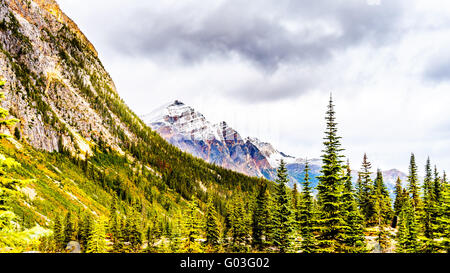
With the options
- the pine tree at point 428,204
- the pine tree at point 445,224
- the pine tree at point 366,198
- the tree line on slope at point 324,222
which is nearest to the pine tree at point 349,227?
the tree line on slope at point 324,222

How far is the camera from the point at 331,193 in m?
21.4

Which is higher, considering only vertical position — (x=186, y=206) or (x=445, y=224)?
(x=186, y=206)

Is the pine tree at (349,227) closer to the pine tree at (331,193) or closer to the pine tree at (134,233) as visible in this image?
the pine tree at (331,193)

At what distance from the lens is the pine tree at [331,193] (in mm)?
21516

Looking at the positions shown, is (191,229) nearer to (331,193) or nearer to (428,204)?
(331,193)

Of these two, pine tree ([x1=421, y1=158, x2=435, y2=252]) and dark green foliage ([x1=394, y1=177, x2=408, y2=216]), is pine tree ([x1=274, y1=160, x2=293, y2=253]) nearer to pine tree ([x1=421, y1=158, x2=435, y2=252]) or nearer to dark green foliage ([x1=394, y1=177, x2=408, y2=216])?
pine tree ([x1=421, y1=158, x2=435, y2=252])

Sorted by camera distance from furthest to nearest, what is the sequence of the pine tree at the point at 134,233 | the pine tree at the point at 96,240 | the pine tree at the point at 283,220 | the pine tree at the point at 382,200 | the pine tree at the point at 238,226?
the pine tree at the point at 134,233 < the pine tree at the point at 382,200 < the pine tree at the point at 238,226 < the pine tree at the point at 96,240 < the pine tree at the point at 283,220

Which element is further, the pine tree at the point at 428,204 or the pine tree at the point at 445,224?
the pine tree at the point at 428,204

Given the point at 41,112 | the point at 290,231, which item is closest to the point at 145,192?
the point at 41,112

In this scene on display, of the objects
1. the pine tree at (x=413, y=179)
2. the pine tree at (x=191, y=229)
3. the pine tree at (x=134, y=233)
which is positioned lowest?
the pine tree at (x=134, y=233)

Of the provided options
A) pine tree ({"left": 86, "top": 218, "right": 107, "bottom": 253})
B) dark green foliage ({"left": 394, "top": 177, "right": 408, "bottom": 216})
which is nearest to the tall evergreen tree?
dark green foliage ({"left": 394, "top": 177, "right": 408, "bottom": 216})

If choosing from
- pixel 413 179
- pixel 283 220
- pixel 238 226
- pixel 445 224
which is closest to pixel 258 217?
pixel 238 226

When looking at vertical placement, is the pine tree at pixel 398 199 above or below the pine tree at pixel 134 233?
above

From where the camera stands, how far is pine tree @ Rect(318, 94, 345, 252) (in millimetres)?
21516
